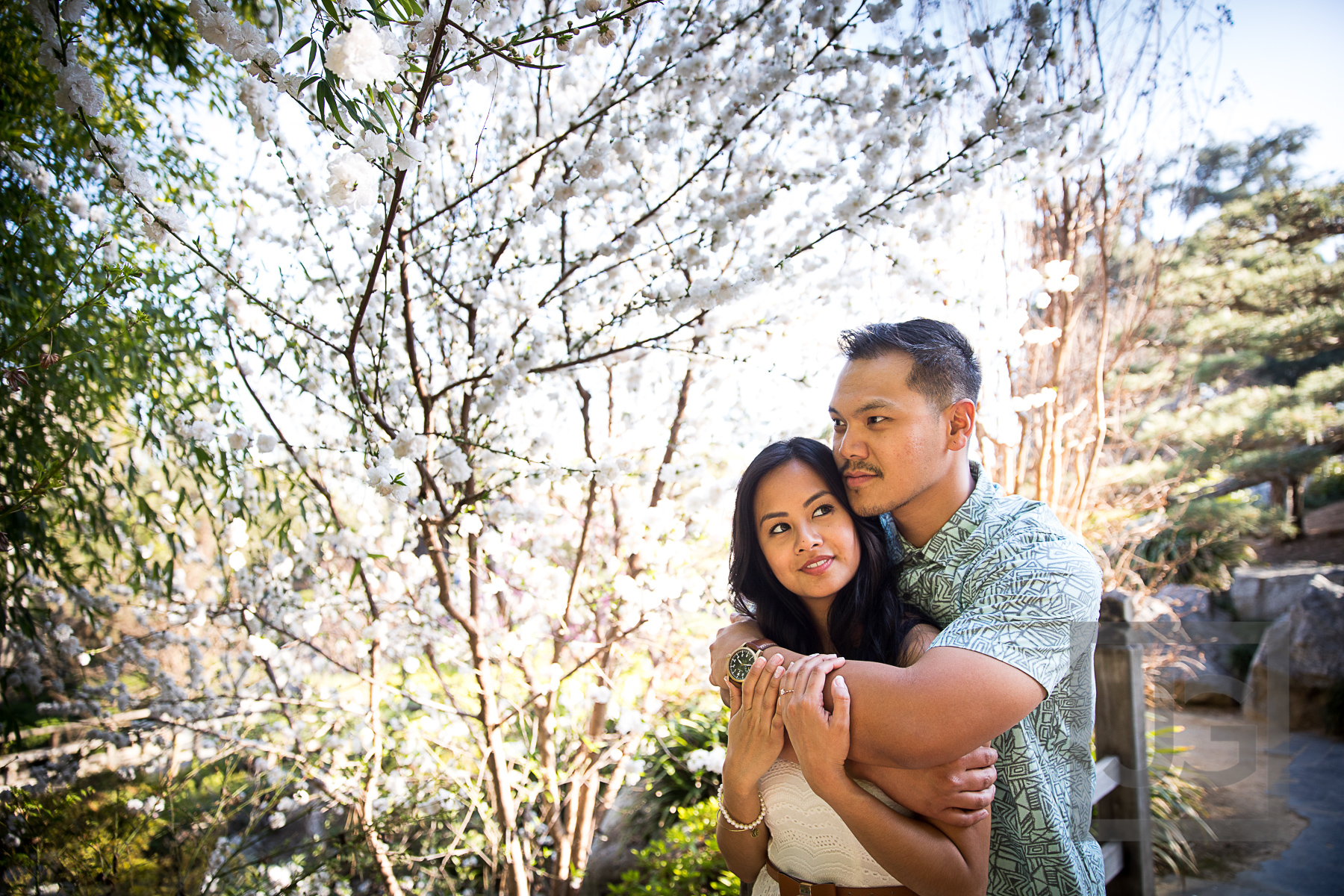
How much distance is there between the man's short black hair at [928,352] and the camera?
4.34 ft

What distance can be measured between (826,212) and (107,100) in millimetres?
2387

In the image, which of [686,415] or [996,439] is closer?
[686,415]

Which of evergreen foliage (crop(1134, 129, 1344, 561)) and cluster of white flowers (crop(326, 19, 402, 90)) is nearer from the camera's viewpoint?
cluster of white flowers (crop(326, 19, 402, 90))

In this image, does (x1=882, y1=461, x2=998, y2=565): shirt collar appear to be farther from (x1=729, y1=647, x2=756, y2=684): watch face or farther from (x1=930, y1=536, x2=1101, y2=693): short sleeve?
(x1=729, y1=647, x2=756, y2=684): watch face

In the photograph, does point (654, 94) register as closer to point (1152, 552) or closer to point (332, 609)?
point (332, 609)

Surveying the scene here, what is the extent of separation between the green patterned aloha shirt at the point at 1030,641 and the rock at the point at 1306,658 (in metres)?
5.73

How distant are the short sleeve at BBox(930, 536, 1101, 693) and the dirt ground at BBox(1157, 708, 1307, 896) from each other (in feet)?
10.8

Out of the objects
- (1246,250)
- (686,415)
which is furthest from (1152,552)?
(686,415)

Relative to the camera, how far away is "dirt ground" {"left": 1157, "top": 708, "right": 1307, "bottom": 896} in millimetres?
3551

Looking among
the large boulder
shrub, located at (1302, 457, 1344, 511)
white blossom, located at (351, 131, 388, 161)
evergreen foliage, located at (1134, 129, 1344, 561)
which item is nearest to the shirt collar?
white blossom, located at (351, 131, 388, 161)

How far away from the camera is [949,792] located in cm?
107

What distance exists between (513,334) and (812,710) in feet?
4.65

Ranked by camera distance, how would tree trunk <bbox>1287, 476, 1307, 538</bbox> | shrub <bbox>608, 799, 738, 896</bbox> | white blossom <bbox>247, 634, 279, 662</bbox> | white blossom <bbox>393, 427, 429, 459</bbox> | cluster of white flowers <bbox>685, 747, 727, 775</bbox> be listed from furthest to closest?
1. tree trunk <bbox>1287, 476, 1307, 538</bbox>
2. cluster of white flowers <bbox>685, 747, 727, 775</bbox>
3. shrub <bbox>608, 799, 738, 896</bbox>
4. white blossom <bbox>247, 634, 279, 662</bbox>
5. white blossom <bbox>393, 427, 429, 459</bbox>

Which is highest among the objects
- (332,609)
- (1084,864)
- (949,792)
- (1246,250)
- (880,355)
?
(1246,250)
